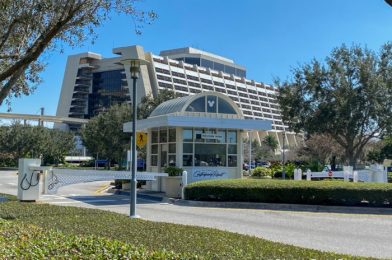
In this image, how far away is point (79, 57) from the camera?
144 meters

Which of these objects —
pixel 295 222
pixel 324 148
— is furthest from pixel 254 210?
pixel 324 148

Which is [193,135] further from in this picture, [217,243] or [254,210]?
[217,243]

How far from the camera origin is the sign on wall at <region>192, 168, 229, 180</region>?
23.0m

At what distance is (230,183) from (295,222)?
5.35 metres

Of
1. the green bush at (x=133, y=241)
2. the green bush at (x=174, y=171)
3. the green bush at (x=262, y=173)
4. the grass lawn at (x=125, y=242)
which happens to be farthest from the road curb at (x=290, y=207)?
the green bush at (x=262, y=173)

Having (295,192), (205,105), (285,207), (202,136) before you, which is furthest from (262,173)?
(285,207)

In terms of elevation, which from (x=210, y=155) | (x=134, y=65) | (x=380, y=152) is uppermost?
(x=134, y=65)

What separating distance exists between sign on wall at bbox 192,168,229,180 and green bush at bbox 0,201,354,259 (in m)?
13.4

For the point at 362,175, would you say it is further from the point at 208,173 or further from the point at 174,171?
the point at 174,171

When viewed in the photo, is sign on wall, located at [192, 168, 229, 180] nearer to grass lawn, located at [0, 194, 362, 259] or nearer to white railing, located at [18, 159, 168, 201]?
white railing, located at [18, 159, 168, 201]

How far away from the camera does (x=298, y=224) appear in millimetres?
13453

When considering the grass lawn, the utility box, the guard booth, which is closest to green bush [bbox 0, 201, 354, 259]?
the grass lawn

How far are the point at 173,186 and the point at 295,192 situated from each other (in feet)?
20.3

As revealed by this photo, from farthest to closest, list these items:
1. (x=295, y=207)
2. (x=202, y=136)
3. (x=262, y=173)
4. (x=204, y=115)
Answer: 1. (x=262, y=173)
2. (x=204, y=115)
3. (x=202, y=136)
4. (x=295, y=207)
